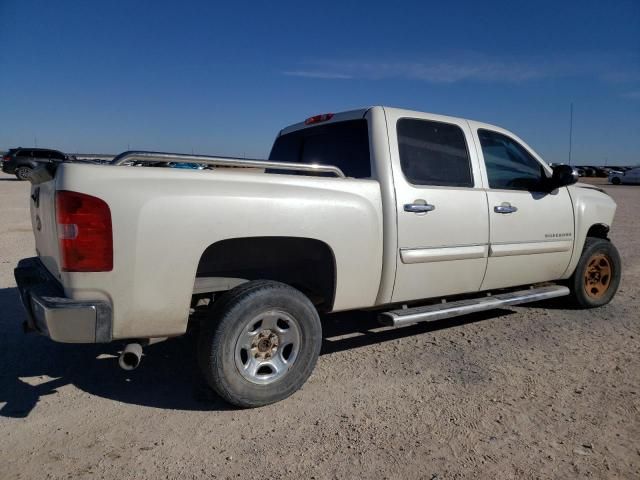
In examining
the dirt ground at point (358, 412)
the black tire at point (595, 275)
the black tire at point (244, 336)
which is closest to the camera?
the dirt ground at point (358, 412)

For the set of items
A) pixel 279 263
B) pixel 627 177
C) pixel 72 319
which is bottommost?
pixel 72 319

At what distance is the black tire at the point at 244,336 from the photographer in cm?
297

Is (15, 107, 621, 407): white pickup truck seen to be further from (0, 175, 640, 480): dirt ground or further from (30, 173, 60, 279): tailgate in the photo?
(0, 175, 640, 480): dirt ground

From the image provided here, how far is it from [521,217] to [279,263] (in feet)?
7.47

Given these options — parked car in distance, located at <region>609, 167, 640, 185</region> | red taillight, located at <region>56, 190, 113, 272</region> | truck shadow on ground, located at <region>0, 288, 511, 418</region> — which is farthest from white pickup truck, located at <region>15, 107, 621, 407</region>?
parked car in distance, located at <region>609, 167, 640, 185</region>

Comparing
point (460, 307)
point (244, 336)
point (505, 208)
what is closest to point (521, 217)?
point (505, 208)

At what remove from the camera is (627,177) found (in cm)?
3922

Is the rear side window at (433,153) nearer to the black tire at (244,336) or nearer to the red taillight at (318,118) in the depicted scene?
the red taillight at (318,118)

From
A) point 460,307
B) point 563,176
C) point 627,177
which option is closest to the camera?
point 460,307

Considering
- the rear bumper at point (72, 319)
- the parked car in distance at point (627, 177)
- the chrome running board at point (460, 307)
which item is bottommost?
the chrome running board at point (460, 307)

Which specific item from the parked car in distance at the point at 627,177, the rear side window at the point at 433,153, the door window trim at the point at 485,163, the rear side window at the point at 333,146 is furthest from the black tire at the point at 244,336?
the parked car in distance at the point at 627,177

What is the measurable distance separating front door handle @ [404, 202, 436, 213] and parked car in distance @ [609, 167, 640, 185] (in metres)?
42.6

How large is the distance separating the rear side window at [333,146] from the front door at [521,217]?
1.20 m

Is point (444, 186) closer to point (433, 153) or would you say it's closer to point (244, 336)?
point (433, 153)
